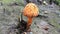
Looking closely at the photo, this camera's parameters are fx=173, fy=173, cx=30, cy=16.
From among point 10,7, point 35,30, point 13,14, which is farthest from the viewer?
point 10,7

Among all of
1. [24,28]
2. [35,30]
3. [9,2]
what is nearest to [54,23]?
[35,30]

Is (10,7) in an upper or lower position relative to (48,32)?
upper

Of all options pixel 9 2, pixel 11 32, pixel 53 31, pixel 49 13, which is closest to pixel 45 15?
pixel 49 13

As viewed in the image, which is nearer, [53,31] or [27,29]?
[27,29]

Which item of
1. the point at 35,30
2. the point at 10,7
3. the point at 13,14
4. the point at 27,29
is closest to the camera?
the point at 27,29

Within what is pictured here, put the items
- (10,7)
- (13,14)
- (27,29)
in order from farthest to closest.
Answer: (10,7) < (13,14) < (27,29)

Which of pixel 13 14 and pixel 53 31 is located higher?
pixel 13 14

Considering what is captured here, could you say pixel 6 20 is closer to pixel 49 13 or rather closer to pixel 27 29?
pixel 27 29

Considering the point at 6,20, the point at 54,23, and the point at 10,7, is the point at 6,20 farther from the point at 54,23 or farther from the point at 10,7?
the point at 54,23

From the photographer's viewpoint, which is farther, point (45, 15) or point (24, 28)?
point (45, 15)
